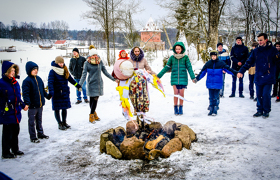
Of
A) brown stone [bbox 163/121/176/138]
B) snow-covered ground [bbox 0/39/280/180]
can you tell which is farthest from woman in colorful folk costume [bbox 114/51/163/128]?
snow-covered ground [bbox 0/39/280/180]

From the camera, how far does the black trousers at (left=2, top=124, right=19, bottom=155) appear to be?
3230 mm

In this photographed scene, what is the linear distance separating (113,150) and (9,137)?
6.47 ft

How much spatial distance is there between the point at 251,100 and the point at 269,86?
2.05 meters

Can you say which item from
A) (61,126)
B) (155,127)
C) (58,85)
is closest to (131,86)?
(155,127)

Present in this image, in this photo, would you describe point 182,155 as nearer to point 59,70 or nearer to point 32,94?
point 32,94

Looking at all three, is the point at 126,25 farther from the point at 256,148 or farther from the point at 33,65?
the point at 256,148

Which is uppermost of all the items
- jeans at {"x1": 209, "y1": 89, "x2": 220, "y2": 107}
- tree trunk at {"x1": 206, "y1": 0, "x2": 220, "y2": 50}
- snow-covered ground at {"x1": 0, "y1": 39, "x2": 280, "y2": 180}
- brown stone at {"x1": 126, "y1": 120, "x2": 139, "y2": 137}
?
tree trunk at {"x1": 206, "y1": 0, "x2": 220, "y2": 50}

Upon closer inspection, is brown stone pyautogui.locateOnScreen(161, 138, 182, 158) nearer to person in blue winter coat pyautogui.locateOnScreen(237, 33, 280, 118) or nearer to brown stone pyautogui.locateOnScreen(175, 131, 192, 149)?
brown stone pyautogui.locateOnScreen(175, 131, 192, 149)

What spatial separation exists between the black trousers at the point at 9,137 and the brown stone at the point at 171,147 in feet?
9.26

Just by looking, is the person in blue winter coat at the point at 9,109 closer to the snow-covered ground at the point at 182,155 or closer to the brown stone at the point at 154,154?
the snow-covered ground at the point at 182,155

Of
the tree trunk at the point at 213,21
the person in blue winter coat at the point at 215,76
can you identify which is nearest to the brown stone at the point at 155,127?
A: the person in blue winter coat at the point at 215,76

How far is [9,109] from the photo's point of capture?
10.6ft

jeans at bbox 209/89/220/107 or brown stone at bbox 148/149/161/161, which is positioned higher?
jeans at bbox 209/89/220/107

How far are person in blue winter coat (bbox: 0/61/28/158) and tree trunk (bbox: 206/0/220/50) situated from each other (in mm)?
9837
